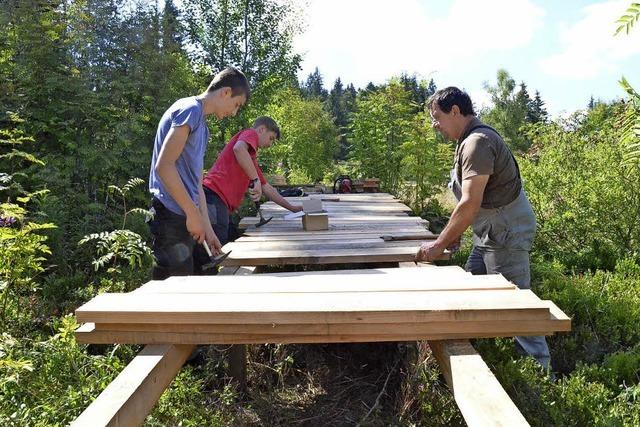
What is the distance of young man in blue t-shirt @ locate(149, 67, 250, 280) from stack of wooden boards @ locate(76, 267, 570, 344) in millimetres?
1090

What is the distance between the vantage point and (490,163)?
118 inches

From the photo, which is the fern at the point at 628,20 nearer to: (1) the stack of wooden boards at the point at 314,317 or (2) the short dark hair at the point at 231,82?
(1) the stack of wooden boards at the point at 314,317

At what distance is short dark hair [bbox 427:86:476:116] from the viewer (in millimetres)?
3354

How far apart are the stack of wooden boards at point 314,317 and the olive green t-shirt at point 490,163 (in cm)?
108

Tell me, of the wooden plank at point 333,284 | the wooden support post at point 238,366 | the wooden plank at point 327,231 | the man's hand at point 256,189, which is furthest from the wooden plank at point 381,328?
the man's hand at point 256,189

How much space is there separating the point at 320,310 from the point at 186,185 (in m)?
1.67

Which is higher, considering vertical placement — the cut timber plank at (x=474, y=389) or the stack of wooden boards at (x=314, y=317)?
the stack of wooden boards at (x=314, y=317)

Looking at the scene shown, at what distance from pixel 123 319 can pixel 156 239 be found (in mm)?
1444

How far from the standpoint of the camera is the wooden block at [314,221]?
15.1ft

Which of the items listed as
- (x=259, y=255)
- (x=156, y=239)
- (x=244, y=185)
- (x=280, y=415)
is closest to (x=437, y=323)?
(x=280, y=415)

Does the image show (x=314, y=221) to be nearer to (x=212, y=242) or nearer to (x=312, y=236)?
(x=312, y=236)

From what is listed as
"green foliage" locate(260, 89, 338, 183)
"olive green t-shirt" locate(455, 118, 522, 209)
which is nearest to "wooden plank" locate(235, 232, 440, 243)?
"olive green t-shirt" locate(455, 118, 522, 209)

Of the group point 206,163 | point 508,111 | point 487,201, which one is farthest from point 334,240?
point 508,111

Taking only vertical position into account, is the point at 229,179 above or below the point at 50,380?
above
